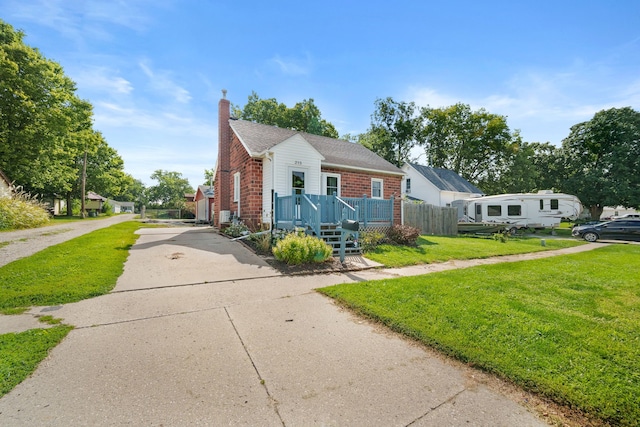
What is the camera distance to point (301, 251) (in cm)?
739

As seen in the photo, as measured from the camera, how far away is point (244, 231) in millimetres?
11672

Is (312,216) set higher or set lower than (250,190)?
lower

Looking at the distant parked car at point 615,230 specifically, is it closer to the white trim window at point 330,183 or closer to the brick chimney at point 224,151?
the white trim window at point 330,183

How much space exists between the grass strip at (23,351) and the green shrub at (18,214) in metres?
14.2

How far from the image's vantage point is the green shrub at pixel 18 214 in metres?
12.7

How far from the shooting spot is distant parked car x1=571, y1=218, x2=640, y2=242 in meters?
16.1

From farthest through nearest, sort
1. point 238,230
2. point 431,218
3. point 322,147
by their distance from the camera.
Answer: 1. point 431,218
2. point 322,147
3. point 238,230

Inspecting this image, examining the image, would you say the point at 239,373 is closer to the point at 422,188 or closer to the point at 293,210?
the point at 293,210

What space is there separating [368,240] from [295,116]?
27.0m

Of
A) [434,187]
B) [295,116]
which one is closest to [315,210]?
[434,187]

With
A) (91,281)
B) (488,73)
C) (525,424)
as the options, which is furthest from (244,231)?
(488,73)

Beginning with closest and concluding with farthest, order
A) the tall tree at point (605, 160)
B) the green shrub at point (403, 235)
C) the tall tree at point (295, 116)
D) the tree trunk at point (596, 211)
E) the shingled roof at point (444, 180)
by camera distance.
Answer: the green shrub at point (403, 235) → the tall tree at point (605, 160) → the shingled roof at point (444, 180) → the tree trunk at point (596, 211) → the tall tree at point (295, 116)

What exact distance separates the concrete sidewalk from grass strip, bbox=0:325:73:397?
10cm

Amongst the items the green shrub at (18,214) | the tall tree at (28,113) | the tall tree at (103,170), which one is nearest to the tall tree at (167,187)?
the tall tree at (103,170)
